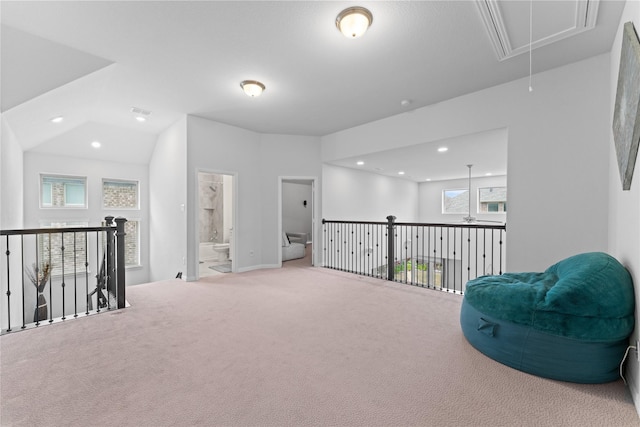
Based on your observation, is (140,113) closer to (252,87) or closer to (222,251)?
(252,87)

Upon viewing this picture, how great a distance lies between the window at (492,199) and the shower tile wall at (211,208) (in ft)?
27.5

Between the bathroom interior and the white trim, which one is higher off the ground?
the white trim

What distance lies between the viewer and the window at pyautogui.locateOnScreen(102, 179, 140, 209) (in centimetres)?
656

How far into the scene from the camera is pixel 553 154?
10.7ft

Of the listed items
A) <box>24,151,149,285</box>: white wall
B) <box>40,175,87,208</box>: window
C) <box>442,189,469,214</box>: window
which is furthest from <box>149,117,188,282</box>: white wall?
<box>442,189,469,214</box>: window

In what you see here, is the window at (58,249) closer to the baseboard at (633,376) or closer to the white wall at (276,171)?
the white wall at (276,171)

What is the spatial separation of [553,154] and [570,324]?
7.56ft

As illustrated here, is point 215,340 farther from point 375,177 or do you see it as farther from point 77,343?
point 375,177

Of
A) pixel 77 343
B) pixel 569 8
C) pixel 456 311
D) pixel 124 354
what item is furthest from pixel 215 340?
pixel 569 8

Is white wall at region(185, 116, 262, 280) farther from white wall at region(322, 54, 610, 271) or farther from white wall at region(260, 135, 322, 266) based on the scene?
white wall at region(322, 54, 610, 271)

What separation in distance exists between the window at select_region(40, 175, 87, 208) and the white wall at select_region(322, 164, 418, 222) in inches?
221

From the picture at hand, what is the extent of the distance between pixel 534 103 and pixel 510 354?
3.01 metres

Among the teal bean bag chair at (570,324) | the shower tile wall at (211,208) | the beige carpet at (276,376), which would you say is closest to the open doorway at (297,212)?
the shower tile wall at (211,208)

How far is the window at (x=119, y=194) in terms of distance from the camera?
6559 millimetres
